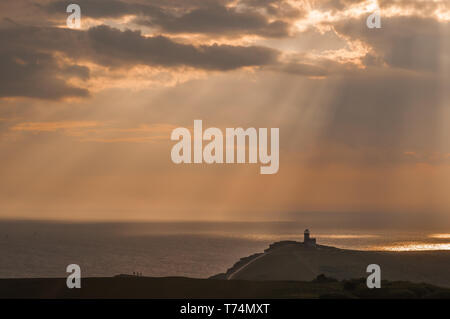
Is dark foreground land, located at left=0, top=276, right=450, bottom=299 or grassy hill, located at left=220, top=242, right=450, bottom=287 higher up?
grassy hill, located at left=220, top=242, right=450, bottom=287

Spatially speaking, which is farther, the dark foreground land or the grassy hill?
the grassy hill

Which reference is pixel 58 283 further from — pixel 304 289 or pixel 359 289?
pixel 359 289

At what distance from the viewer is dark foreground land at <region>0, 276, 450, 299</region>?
3019cm

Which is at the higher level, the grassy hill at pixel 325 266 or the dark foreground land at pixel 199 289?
the grassy hill at pixel 325 266

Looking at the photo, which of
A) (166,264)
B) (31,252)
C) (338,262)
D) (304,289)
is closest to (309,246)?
(338,262)

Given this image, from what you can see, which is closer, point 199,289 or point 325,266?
point 199,289

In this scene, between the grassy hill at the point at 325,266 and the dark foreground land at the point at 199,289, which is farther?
the grassy hill at the point at 325,266

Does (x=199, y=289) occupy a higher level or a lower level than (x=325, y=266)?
lower

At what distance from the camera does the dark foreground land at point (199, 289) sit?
1188 inches

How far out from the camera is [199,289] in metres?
32.0
